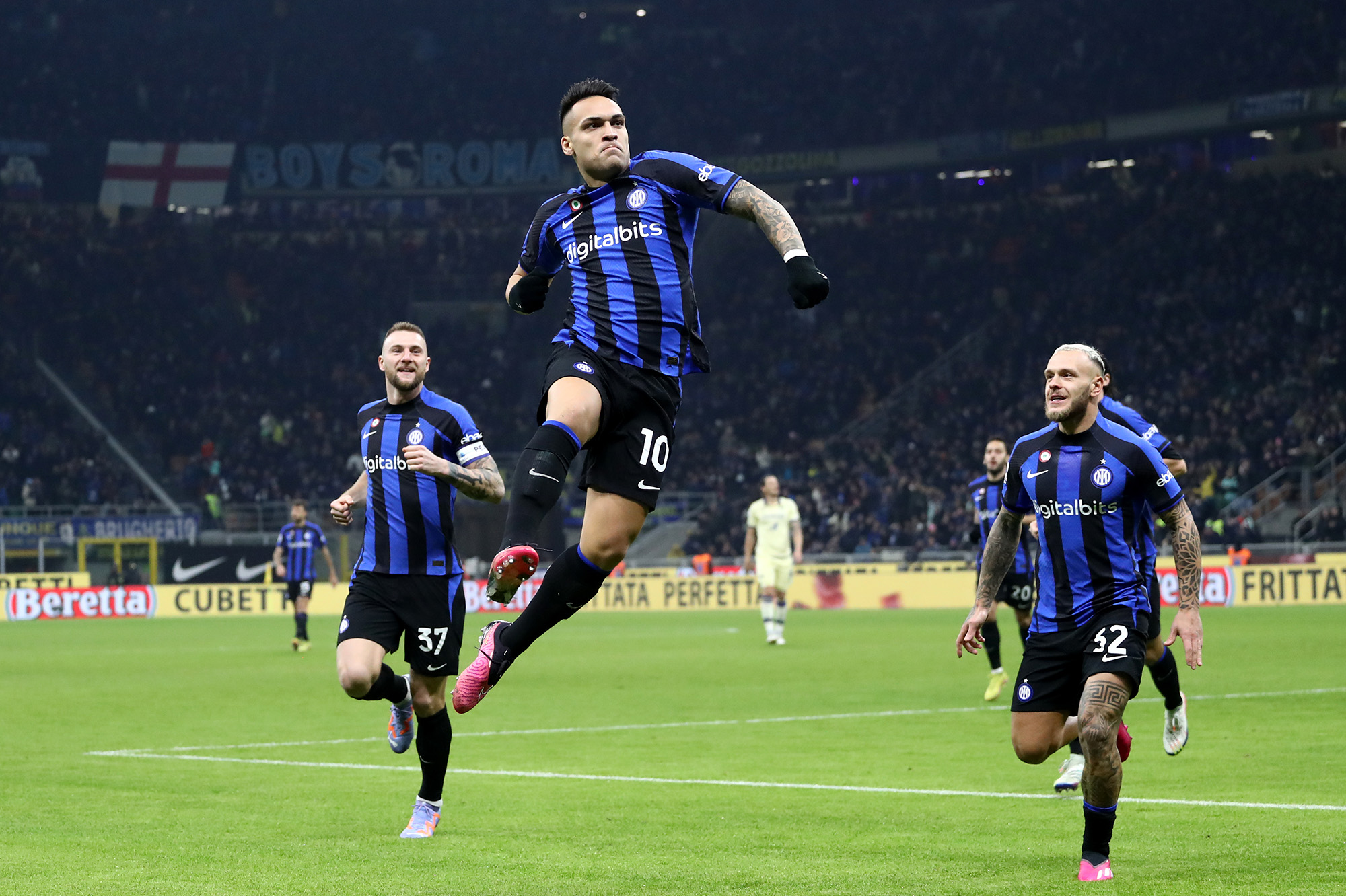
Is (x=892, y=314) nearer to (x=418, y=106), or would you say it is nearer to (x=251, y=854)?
(x=418, y=106)

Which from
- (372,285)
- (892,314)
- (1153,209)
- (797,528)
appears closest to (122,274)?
(372,285)

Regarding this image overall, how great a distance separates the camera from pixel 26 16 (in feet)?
168

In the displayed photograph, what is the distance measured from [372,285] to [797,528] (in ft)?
105

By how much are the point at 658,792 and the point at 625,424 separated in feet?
14.5

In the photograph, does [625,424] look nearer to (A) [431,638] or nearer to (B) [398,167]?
(A) [431,638]

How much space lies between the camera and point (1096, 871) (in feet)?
23.0

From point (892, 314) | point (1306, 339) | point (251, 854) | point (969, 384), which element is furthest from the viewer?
point (892, 314)

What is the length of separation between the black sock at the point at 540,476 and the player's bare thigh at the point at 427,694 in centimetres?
323

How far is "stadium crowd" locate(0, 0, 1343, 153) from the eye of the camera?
49750 mm

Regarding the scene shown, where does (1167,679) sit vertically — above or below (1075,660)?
below

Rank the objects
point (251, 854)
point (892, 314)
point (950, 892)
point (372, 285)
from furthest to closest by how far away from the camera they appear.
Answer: point (372, 285) → point (892, 314) → point (251, 854) → point (950, 892)

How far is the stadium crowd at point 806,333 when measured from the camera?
42.0 m

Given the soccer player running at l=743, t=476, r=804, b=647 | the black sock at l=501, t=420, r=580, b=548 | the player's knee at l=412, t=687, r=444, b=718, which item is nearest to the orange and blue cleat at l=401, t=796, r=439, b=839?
the player's knee at l=412, t=687, r=444, b=718

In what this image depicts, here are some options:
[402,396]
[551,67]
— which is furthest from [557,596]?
[551,67]
